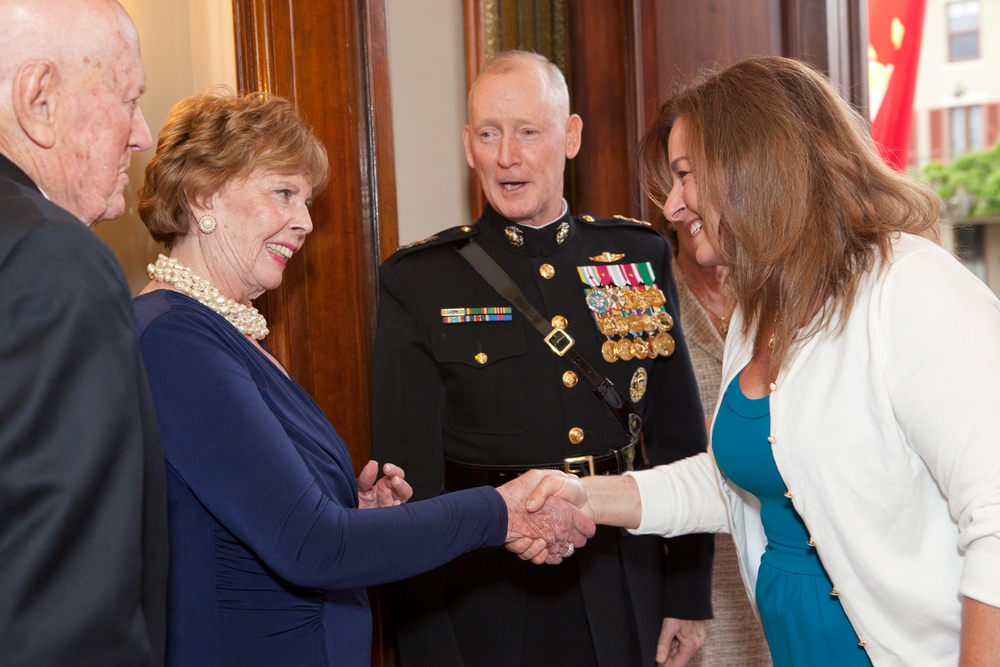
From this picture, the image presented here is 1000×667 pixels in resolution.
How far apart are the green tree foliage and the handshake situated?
16.2 ft

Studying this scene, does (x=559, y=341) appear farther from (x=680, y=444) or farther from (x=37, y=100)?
(x=37, y=100)

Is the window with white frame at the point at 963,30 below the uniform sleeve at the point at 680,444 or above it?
above

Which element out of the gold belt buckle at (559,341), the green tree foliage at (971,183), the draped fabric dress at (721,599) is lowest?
the draped fabric dress at (721,599)

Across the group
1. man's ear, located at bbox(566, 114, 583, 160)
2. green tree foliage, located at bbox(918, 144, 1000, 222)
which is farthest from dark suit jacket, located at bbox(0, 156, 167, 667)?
green tree foliage, located at bbox(918, 144, 1000, 222)

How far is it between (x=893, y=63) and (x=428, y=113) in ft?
8.42

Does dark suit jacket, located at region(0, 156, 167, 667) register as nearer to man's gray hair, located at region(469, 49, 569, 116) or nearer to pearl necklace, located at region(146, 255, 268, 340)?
pearl necklace, located at region(146, 255, 268, 340)

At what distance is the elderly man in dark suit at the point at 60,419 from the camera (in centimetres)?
94

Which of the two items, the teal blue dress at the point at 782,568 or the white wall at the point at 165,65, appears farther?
the white wall at the point at 165,65

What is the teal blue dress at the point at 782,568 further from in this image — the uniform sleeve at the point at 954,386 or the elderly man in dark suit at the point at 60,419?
the elderly man in dark suit at the point at 60,419

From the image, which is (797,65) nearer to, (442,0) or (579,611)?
(579,611)

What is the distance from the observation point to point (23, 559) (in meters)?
0.93

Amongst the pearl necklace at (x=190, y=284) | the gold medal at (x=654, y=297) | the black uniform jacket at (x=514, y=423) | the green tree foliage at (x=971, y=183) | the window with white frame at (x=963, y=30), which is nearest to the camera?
the pearl necklace at (x=190, y=284)

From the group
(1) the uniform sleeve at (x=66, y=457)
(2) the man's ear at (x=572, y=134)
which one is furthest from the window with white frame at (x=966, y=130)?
(1) the uniform sleeve at (x=66, y=457)

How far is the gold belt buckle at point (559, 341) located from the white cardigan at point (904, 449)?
81 cm
